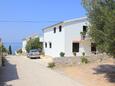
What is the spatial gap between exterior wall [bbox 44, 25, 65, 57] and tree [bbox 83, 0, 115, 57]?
23.7m

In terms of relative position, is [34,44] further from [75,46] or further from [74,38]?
[74,38]

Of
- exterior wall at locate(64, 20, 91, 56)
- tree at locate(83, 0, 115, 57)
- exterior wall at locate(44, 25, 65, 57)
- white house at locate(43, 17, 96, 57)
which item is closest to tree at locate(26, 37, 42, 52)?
exterior wall at locate(44, 25, 65, 57)

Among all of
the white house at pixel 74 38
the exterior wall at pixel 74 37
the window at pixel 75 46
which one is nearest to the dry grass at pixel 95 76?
the white house at pixel 74 38

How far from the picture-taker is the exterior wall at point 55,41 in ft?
147

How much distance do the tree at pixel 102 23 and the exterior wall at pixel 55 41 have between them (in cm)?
2365

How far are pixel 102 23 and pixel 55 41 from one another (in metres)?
28.8

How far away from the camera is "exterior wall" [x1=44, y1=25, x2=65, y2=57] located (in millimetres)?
44944

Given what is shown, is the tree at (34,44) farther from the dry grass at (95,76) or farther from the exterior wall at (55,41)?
the dry grass at (95,76)

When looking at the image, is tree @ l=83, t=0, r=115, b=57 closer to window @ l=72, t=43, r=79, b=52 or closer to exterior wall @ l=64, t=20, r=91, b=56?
exterior wall @ l=64, t=20, r=91, b=56

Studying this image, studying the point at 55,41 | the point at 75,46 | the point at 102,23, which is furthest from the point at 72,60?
the point at 55,41

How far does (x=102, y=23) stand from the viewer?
20.1 metres

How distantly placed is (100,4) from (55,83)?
566 cm

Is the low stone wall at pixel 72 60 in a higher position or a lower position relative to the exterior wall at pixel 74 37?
lower

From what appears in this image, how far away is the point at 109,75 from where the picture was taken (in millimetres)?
23219
